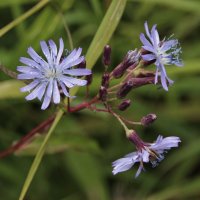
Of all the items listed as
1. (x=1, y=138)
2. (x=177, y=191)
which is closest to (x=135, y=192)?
(x=177, y=191)

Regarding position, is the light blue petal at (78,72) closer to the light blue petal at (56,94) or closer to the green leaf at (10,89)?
the light blue petal at (56,94)

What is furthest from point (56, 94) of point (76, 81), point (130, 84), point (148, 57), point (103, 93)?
point (148, 57)

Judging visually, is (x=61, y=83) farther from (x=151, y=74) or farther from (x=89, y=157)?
(x=89, y=157)

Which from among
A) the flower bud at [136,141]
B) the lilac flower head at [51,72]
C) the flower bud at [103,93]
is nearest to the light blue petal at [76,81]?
the lilac flower head at [51,72]

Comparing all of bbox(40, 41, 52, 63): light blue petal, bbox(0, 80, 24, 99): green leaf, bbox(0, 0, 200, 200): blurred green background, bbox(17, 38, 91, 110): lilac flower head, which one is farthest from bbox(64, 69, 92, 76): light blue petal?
bbox(0, 0, 200, 200): blurred green background

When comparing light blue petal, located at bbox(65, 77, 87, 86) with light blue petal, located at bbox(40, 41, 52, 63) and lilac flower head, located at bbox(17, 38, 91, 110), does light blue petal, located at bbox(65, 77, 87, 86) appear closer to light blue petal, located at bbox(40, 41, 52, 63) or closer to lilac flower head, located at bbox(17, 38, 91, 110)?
lilac flower head, located at bbox(17, 38, 91, 110)
